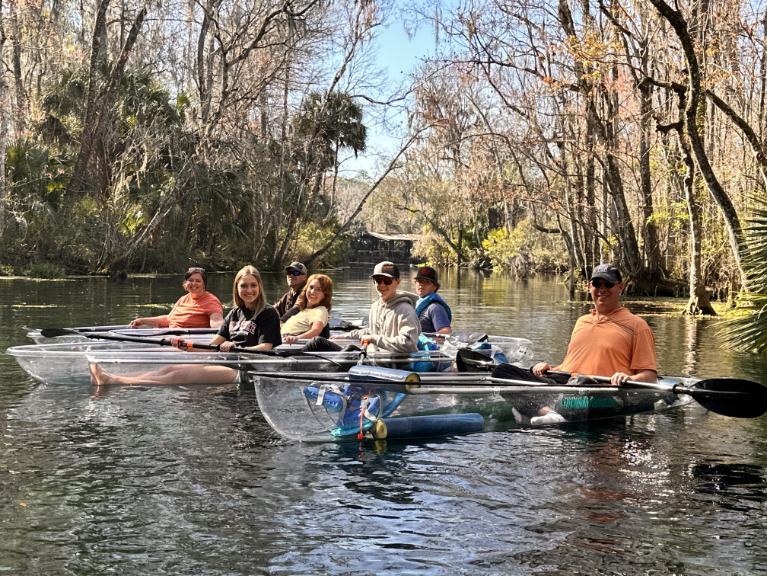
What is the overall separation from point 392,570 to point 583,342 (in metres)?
4.21

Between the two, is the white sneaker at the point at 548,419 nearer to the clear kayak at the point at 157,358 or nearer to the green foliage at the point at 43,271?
the clear kayak at the point at 157,358

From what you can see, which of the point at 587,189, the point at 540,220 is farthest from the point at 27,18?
the point at 540,220

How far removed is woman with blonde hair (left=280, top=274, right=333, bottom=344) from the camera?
1154 cm

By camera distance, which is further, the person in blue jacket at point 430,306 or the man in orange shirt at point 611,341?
the person in blue jacket at point 430,306

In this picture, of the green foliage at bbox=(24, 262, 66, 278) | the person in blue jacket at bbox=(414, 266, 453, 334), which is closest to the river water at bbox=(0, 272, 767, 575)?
the person in blue jacket at bbox=(414, 266, 453, 334)

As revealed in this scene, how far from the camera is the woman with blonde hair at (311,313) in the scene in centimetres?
1154

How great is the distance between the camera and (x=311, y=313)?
11.7 meters

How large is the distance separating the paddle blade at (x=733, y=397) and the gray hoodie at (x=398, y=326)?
2.70 m

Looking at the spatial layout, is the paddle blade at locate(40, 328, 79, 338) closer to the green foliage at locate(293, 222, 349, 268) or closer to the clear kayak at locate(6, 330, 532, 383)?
the clear kayak at locate(6, 330, 532, 383)

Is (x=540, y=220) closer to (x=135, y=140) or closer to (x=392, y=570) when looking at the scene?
(x=135, y=140)

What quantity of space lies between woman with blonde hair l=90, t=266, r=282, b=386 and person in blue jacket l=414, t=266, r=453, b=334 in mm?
1749

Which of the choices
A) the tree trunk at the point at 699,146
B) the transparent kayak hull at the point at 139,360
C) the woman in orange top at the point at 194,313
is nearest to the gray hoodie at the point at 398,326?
the transparent kayak hull at the point at 139,360

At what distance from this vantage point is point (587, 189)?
Result: 31.0m

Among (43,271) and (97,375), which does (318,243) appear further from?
(97,375)
